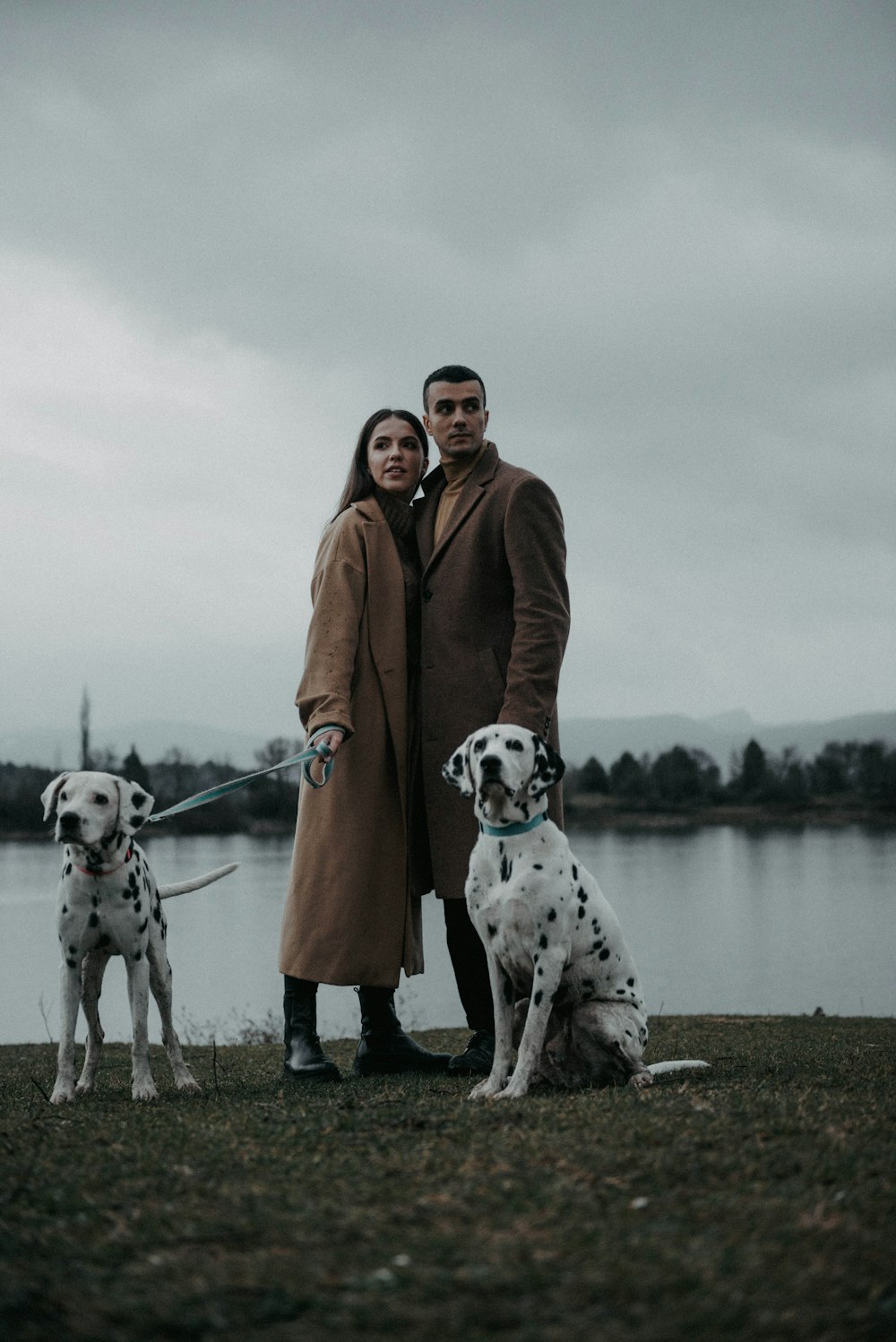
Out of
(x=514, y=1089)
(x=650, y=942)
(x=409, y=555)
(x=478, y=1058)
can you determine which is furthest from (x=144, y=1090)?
(x=650, y=942)

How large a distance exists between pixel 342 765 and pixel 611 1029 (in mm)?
1975

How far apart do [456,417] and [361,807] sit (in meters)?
2.11

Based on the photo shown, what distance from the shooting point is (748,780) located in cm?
11169

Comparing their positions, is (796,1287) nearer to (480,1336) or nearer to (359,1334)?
(480,1336)

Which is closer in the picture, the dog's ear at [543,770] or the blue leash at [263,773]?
the dog's ear at [543,770]

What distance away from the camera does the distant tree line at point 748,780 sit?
10575 cm

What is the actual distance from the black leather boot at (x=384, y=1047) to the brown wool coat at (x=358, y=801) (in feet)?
0.96

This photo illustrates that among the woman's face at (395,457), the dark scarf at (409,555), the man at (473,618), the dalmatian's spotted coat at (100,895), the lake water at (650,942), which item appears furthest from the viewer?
the lake water at (650,942)

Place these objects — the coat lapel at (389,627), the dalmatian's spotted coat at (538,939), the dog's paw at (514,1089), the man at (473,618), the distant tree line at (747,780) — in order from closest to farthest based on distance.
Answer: the dog's paw at (514,1089)
the dalmatian's spotted coat at (538,939)
the man at (473,618)
the coat lapel at (389,627)
the distant tree line at (747,780)

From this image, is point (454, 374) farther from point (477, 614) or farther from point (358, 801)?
point (358, 801)

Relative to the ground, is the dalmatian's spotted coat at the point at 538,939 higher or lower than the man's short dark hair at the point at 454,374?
lower

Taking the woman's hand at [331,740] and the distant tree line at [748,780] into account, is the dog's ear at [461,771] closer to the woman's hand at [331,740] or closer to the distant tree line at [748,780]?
the woman's hand at [331,740]

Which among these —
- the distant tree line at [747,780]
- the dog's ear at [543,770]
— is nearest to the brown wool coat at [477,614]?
the dog's ear at [543,770]

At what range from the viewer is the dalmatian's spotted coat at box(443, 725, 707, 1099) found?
203 inches
